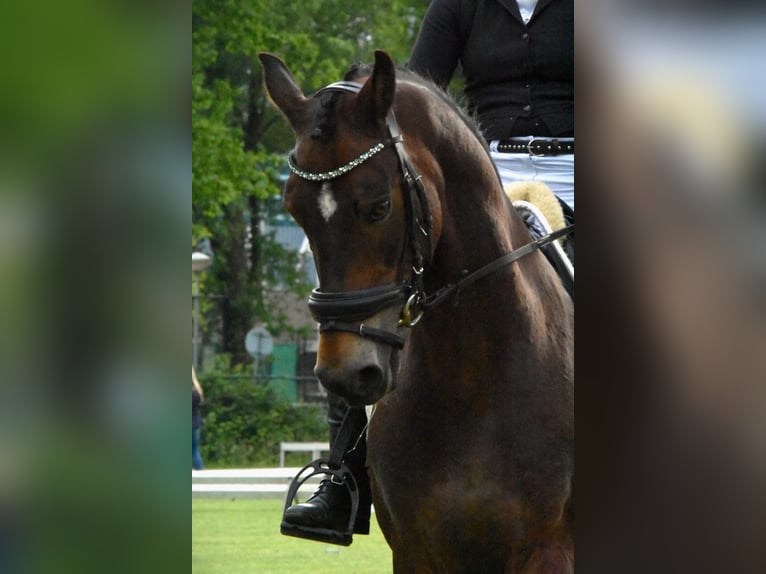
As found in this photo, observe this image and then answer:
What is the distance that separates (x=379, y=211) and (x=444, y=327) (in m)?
0.58

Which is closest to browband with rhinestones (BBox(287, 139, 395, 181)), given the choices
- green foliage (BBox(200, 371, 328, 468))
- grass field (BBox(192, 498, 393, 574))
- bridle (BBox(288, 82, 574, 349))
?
bridle (BBox(288, 82, 574, 349))

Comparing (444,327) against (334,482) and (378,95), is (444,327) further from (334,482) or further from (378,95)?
(334,482)

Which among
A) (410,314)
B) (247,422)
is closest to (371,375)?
(410,314)

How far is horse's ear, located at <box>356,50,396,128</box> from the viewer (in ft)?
13.8

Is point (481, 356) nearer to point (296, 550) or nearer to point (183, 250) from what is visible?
point (183, 250)

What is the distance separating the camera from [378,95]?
167 inches

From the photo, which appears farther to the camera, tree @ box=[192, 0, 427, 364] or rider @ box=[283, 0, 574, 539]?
tree @ box=[192, 0, 427, 364]

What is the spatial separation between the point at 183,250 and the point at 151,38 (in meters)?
0.19

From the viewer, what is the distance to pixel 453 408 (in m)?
4.50

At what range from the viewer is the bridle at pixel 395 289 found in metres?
4.02

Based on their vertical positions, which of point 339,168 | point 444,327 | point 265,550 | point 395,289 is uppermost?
point 339,168

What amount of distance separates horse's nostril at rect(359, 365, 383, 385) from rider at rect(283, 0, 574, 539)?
1.36 meters

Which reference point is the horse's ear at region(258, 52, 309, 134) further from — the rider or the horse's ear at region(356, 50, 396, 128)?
the rider

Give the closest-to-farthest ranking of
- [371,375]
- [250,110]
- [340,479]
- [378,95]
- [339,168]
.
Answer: [371,375] < [339,168] < [378,95] < [340,479] < [250,110]
